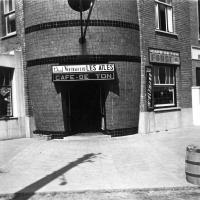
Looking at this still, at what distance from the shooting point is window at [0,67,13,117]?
43.8 feet

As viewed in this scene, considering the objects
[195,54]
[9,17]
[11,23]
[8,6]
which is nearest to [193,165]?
[11,23]

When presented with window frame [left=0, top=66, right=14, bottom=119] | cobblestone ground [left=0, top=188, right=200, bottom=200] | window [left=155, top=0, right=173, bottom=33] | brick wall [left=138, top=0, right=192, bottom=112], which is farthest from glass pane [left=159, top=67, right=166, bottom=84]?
cobblestone ground [left=0, top=188, right=200, bottom=200]

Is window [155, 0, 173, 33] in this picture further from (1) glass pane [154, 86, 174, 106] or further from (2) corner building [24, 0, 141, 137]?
(1) glass pane [154, 86, 174, 106]

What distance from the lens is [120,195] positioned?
6.51 metres

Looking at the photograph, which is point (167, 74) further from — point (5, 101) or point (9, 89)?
point (5, 101)

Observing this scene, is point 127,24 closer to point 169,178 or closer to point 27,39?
point 27,39

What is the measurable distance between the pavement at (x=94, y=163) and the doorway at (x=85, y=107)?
3.15 ft

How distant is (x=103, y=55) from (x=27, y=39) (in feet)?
10.2

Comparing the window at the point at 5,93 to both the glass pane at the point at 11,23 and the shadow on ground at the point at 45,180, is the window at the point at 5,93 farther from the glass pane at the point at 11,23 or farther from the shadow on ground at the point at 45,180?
the shadow on ground at the point at 45,180

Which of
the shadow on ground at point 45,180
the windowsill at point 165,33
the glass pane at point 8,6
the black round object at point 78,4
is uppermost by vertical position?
the glass pane at point 8,6

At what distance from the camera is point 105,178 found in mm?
7598

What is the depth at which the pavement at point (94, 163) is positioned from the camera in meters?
7.09

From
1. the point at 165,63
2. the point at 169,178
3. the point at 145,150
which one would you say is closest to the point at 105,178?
the point at 169,178

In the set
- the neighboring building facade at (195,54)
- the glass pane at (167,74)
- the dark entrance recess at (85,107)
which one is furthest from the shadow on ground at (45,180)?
the neighboring building facade at (195,54)
